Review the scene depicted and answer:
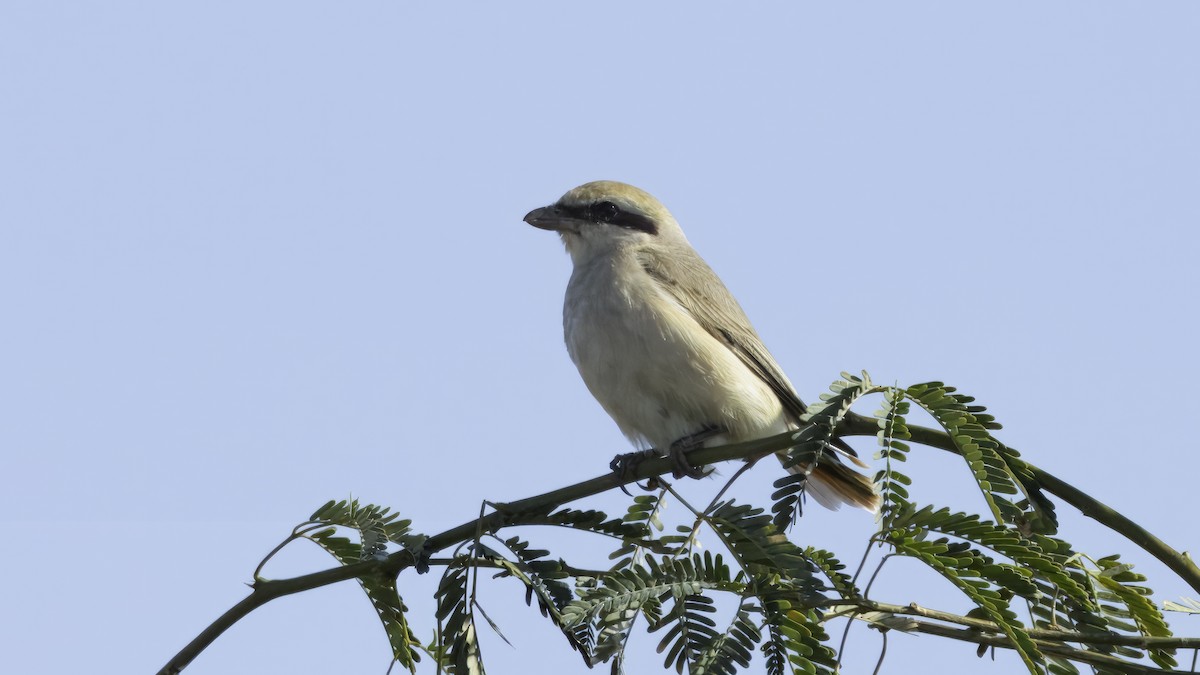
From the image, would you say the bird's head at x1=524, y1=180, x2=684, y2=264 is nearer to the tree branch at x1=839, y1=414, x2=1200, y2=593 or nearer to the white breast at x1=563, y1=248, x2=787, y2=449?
the white breast at x1=563, y1=248, x2=787, y2=449

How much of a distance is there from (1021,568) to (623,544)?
1112 mm

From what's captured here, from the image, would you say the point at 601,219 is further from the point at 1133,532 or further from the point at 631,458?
the point at 1133,532

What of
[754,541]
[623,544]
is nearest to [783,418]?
[623,544]

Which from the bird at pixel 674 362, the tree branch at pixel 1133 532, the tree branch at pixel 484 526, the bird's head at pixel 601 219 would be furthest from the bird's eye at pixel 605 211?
the tree branch at pixel 1133 532

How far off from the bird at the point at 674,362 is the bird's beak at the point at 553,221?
0.29 meters

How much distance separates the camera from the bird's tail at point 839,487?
5676mm

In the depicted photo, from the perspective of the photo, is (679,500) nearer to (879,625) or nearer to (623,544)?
(623,544)

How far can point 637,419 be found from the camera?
551cm

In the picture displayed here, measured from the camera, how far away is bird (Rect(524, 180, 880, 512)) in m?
5.44

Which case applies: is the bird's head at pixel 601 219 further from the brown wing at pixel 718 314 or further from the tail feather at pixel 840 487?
the tail feather at pixel 840 487

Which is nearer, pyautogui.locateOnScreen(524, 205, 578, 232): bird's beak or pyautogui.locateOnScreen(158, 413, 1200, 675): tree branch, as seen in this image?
pyautogui.locateOnScreen(158, 413, 1200, 675): tree branch

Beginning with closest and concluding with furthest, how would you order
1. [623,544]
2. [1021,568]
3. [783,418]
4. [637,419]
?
[1021,568]
[623,544]
[637,419]
[783,418]

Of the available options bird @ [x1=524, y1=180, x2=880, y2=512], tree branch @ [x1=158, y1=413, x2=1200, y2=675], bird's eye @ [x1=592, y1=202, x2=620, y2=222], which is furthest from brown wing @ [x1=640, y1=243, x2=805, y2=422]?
tree branch @ [x1=158, y1=413, x2=1200, y2=675]

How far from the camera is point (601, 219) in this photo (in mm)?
6668
